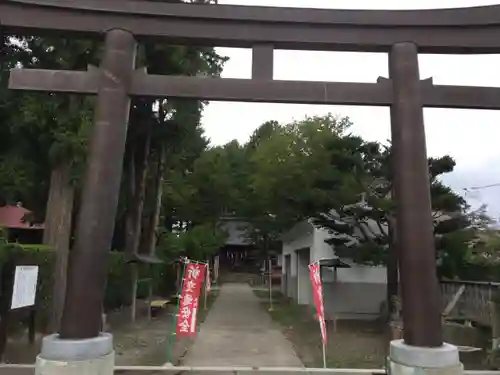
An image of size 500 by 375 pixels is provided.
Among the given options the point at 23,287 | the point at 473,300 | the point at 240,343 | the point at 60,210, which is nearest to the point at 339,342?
the point at 240,343

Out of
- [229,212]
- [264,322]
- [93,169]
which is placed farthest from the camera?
[229,212]

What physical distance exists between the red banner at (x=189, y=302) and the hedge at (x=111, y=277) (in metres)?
1.65

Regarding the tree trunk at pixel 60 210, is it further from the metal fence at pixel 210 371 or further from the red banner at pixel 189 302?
the metal fence at pixel 210 371

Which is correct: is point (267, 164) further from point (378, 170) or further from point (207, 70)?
point (378, 170)

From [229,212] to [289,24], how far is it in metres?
35.3

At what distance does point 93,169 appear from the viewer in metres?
5.73

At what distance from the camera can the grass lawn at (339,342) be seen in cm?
1010

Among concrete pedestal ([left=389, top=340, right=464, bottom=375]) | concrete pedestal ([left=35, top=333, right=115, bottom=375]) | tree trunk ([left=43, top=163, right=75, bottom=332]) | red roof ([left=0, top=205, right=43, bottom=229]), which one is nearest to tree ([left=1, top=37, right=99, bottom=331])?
tree trunk ([left=43, top=163, right=75, bottom=332])

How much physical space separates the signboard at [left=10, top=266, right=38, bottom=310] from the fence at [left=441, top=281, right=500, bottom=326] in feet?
32.3

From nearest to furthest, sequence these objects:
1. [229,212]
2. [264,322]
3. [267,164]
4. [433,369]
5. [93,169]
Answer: [433,369] → [93,169] → [264,322] → [267,164] → [229,212]

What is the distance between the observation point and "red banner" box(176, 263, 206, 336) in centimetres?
923

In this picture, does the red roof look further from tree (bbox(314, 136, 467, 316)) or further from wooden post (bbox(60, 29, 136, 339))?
wooden post (bbox(60, 29, 136, 339))

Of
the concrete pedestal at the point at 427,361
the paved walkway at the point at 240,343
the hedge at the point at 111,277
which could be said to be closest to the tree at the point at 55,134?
the hedge at the point at 111,277

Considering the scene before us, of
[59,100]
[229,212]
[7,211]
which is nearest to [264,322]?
[59,100]
